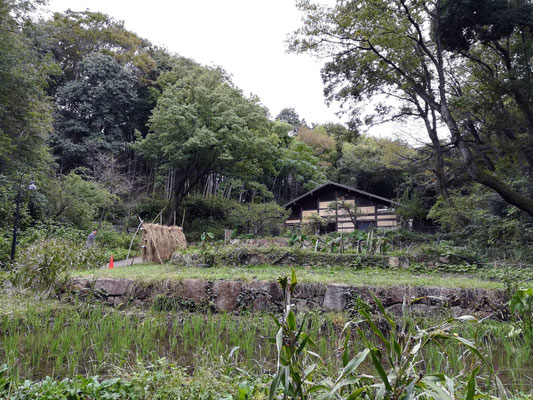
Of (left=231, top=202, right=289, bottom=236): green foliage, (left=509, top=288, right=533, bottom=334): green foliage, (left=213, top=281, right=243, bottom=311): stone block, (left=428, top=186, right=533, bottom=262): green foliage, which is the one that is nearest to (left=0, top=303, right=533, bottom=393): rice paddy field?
(left=509, top=288, right=533, bottom=334): green foliage

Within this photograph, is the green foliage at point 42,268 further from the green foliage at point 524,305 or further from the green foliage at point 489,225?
the green foliage at point 489,225

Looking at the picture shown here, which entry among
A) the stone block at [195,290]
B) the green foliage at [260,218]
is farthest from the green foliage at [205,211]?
the stone block at [195,290]

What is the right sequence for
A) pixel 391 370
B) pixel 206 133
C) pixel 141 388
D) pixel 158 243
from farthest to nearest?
pixel 206 133
pixel 158 243
pixel 141 388
pixel 391 370

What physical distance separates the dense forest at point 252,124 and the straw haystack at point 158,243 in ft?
11.6

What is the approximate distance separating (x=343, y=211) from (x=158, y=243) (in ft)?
40.7

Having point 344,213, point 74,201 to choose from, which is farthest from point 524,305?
point 344,213

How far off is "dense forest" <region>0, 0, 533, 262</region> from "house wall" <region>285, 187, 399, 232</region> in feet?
5.29

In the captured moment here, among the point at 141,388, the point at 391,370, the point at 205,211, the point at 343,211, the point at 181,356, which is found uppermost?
the point at 343,211

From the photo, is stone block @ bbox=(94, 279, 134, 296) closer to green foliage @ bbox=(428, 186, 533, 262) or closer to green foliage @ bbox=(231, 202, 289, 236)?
→ green foliage @ bbox=(428, 186, 533, 262)

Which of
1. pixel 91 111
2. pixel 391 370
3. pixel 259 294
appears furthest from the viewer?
pixel 91 111

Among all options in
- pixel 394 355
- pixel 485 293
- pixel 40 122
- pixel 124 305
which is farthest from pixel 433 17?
pixel 40 122

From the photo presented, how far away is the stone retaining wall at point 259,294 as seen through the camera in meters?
4.91

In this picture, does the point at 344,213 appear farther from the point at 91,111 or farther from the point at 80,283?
the point at 91,111

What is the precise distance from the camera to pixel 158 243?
9562mm
